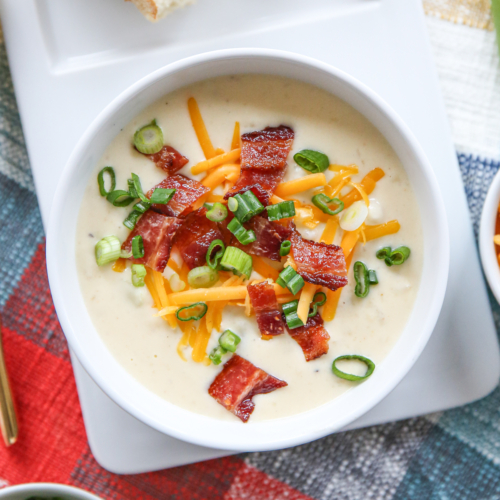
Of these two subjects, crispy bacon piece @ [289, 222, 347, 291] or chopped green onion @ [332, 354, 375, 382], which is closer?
crispy bacon piece @ [289, 222, 347, 291]

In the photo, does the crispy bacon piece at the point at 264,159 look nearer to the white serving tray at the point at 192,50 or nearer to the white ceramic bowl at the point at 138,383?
the white ceramic bowl at the point at 138,383

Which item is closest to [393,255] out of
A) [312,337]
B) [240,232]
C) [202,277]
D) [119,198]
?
[312,337]

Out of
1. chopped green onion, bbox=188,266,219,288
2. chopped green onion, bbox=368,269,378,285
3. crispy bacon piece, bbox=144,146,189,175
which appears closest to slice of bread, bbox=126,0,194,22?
crispy bacon piece, bbox=144,146,189,175

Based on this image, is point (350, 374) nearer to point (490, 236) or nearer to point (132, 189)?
point (490, 236)

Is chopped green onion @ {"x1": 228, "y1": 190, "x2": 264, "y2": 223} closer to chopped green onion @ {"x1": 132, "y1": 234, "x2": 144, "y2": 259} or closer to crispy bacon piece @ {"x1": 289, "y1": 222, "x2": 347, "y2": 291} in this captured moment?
crispy bacon piece @ {"x1": 289, "y1": 222, "x2": 347, "y2": 291}

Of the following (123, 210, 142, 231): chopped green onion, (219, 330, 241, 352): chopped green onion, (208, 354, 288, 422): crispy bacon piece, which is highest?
(123, 210, 142, 231): chopped green onion

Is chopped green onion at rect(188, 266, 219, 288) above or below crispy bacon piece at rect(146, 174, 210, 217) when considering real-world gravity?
below

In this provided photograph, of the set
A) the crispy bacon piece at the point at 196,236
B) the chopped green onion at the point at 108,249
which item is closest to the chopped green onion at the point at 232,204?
the crispy bacon piece at the point at 196,236
